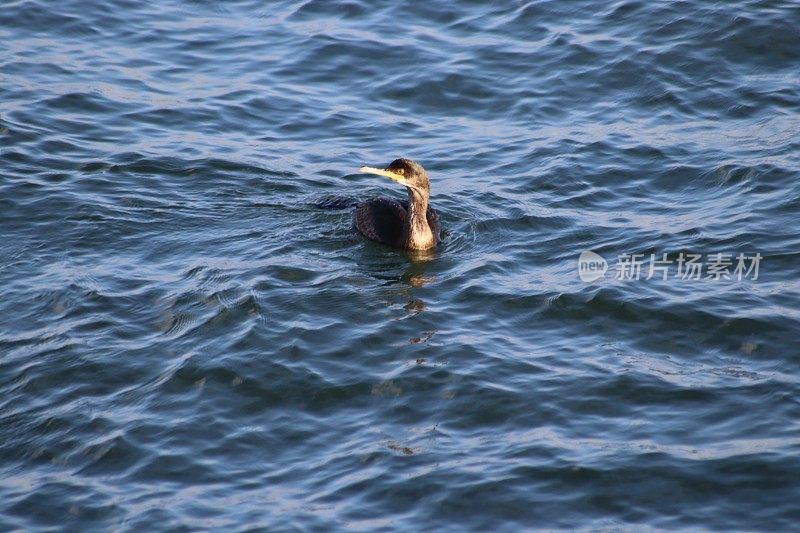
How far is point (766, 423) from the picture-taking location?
8016mm

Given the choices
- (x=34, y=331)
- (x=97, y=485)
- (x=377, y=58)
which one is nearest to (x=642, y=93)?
(x=377, y=58)

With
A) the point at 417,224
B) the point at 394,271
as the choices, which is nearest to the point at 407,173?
the point at 417,224

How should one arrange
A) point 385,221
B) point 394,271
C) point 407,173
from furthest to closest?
point 385,221 < point 407,173 < point 394,271

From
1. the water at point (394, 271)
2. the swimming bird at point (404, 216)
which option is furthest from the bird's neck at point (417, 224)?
the water at point (394, 271)

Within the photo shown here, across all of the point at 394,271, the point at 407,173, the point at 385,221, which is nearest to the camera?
the point at 394,271

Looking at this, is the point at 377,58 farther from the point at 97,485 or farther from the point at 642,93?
the point at 97,485

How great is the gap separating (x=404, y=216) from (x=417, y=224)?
1.03 feet

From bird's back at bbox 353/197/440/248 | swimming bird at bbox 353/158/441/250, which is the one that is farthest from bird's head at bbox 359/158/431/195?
bird's back at bbox 353/197/440/248

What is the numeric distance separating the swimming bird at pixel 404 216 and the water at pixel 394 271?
20cm

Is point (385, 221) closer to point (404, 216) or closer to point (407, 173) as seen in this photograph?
point (404, 216)

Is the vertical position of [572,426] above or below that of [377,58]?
below

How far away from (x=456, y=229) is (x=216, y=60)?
220 inches

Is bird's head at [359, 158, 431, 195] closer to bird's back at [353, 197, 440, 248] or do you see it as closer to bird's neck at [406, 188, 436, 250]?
bird's neck at [406, 188, 436, 250]

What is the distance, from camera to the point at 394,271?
1098 cm
